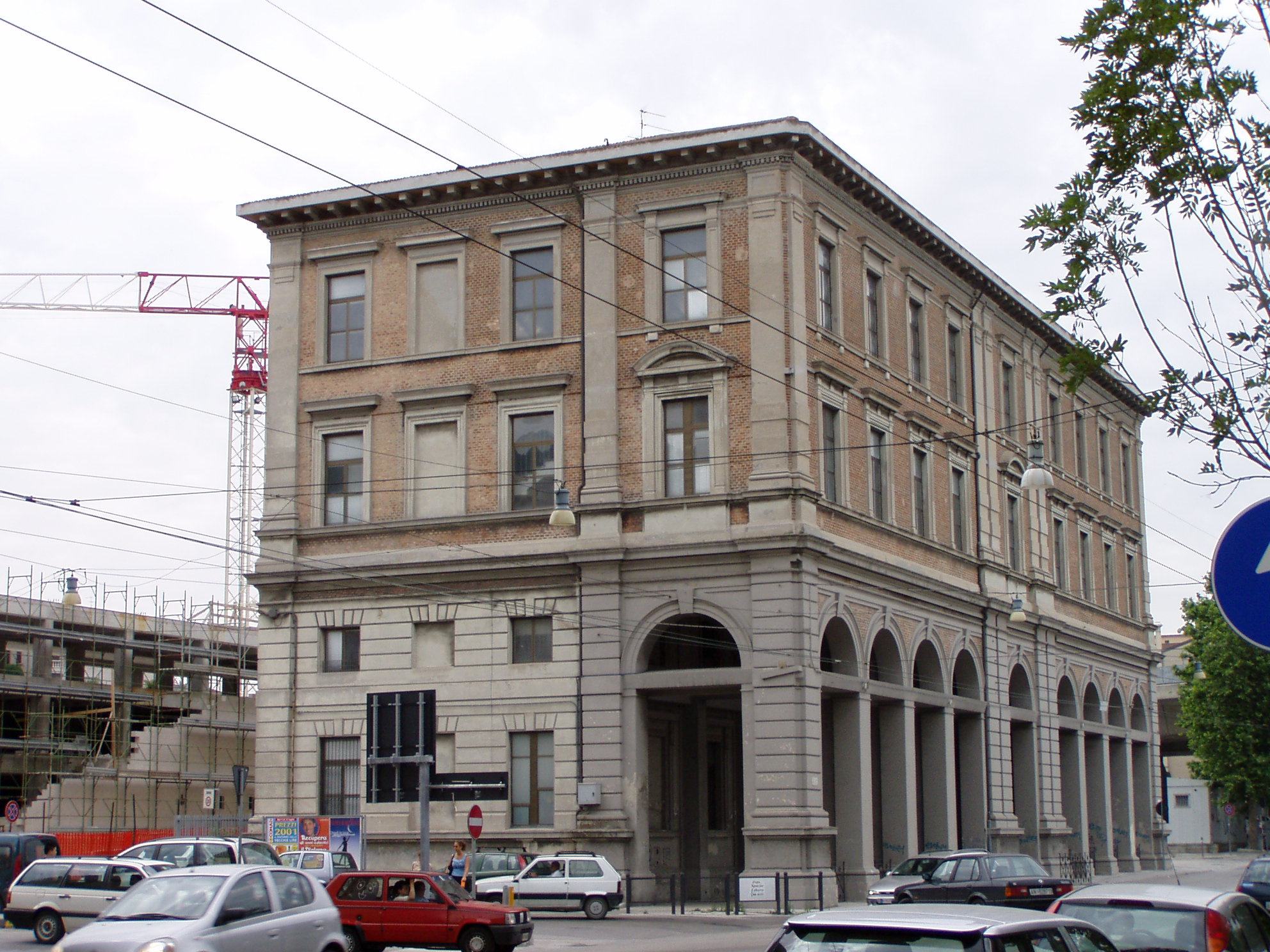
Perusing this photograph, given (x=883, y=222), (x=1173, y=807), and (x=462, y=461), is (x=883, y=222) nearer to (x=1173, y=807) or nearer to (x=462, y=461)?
(x=462, y=461)

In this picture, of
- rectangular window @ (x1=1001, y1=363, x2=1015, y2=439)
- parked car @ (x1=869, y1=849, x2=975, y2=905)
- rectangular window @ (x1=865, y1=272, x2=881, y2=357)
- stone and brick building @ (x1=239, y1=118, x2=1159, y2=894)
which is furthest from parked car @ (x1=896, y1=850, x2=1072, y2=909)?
rectangular window @ (x1=1001, y1=363, x2=1015, y2=439)

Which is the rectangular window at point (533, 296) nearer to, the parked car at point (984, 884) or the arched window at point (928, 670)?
the arched window at point (928, 670)

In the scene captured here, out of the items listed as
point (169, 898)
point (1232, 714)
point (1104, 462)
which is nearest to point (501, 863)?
point (169, 898)

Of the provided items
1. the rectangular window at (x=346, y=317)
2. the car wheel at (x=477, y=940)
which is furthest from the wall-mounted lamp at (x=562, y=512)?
the car wheel at (x=477, y=940)

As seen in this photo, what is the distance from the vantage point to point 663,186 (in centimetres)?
4012

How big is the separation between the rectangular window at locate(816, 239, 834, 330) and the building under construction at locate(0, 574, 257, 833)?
2847cm

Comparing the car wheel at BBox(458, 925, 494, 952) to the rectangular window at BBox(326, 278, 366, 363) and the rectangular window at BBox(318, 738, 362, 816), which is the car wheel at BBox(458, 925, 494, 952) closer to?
the rectangular window at BBox(318, 738, 362, 816)

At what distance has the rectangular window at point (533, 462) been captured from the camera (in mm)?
40500

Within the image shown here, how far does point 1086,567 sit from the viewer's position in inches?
2355

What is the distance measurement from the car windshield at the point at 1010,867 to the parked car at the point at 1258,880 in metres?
3.80

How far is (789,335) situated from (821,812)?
35.9ft

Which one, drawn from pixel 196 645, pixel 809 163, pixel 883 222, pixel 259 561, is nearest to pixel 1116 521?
pixel 883 222

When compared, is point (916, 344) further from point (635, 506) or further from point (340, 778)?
point (340, 778)

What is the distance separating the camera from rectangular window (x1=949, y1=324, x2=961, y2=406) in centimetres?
4881
